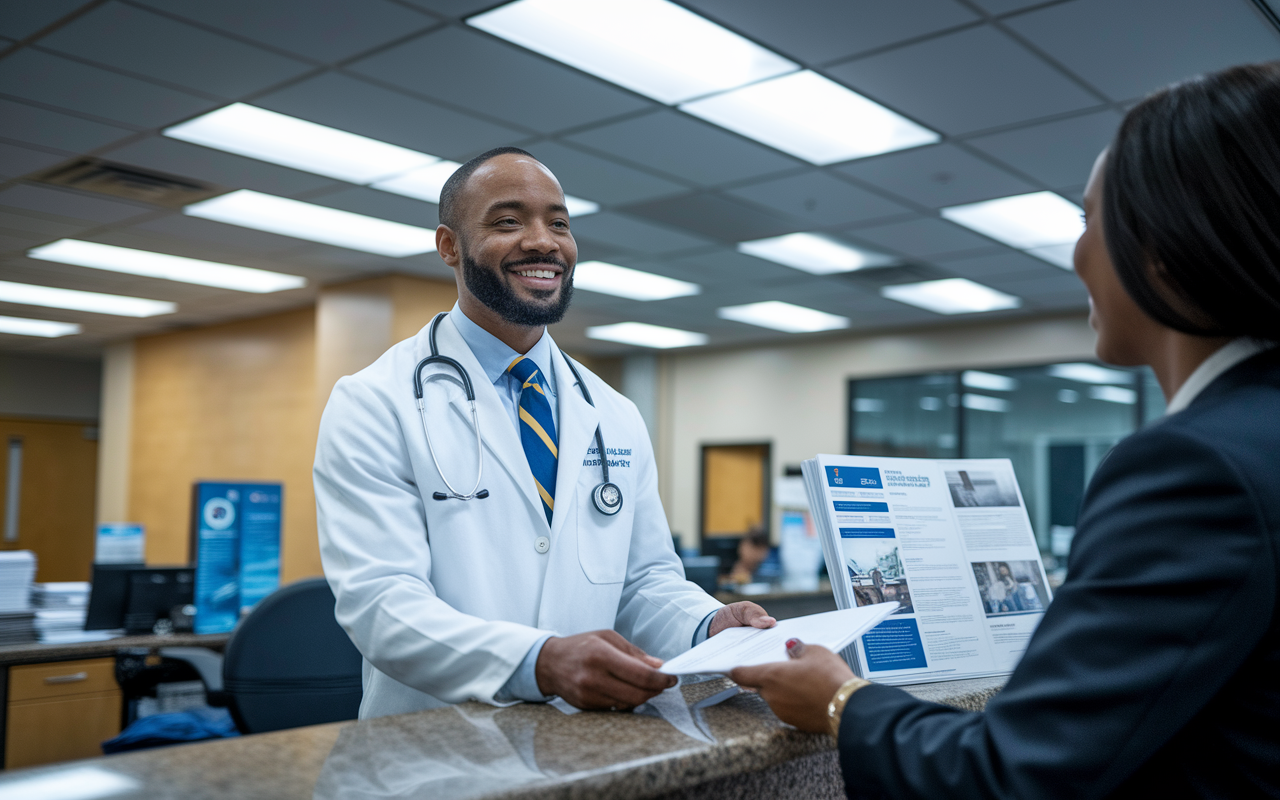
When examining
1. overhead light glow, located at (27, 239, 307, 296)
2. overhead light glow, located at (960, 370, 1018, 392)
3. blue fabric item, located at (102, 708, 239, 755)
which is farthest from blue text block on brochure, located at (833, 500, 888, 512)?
overhead light glow, located at (960, 370, 1018, 392)

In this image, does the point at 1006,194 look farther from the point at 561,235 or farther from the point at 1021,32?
the point at 561,235

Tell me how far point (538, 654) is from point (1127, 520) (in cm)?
61

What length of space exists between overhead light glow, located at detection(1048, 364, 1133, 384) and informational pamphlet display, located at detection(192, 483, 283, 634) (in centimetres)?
690

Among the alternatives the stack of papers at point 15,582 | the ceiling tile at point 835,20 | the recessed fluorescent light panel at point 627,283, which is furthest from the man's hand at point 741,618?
the recessed fluorescent light panel at point 627,283

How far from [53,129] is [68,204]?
127 centimetres

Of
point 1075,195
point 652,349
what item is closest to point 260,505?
point 1075,195

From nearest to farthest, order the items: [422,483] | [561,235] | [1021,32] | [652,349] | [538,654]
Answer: [538,654]
[422,483]
[561,235]
[1021,32]
[652,349]

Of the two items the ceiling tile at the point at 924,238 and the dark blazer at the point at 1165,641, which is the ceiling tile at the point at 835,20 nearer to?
the ceiling tile at the point at 924,238

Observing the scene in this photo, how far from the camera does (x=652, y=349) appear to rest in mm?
10500

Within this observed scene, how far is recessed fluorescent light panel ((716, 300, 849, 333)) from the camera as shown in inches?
322

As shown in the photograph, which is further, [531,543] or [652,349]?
[652,349]

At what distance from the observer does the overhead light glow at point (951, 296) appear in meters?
7.30

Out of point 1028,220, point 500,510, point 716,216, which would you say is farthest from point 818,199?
point 500,510

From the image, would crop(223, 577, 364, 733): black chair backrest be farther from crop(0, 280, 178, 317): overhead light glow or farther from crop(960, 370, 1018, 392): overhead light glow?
crop(960, 370, 1018, 392): overhead light glow
